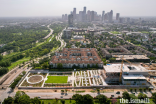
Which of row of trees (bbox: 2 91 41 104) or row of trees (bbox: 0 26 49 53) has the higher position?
row of trees (bbox: 0 26 49 53)

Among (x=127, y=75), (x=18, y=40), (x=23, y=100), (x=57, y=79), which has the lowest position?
(x=57, y=79)

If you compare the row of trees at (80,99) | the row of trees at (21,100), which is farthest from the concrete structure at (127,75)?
the row of trees at (21,100)

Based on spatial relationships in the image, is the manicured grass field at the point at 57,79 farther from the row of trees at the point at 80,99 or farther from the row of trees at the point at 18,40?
the row of trees at the point at 18,40

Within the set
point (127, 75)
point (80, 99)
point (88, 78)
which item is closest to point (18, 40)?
point (88, 78)

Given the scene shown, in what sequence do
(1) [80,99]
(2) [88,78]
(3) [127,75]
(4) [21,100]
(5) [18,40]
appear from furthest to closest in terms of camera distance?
(5) [18,40] → (2) [88,78] → (3) [127,75] → (1) [80,99] → (4) [21,100]

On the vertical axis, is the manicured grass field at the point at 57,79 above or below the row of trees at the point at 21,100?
below

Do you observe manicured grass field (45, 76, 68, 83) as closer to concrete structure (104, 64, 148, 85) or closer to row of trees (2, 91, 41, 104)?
row of trees (2, 91, 41, 104)

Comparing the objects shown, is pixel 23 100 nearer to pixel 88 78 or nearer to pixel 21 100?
pixel 21 100

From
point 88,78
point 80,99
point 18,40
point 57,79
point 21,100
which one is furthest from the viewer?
point 18,40

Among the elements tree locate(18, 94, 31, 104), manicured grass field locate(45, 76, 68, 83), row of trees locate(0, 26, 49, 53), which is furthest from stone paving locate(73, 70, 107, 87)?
row of trees locate(0, 26, 49, 53)

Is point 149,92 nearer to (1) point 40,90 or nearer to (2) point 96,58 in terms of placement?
(2) point 96,58

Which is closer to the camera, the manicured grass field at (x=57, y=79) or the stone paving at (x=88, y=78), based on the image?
the stone paving at (x=88, y=78)
